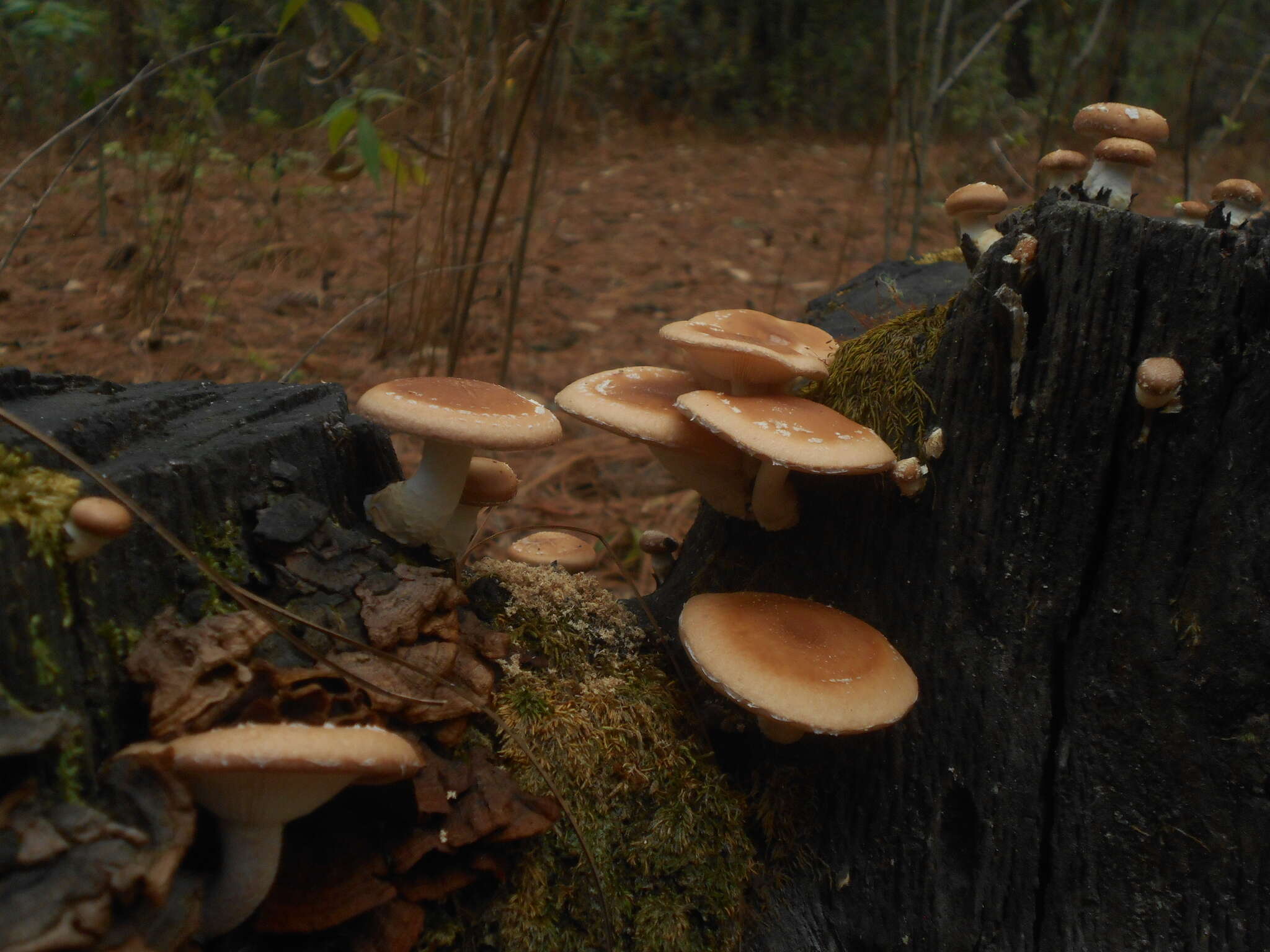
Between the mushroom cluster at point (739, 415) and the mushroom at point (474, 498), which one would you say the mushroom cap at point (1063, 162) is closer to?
the mushroom cluster at point (739, 415)

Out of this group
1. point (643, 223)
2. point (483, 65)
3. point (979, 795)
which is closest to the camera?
point (979, 795)

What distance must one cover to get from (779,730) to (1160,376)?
139 centimetres

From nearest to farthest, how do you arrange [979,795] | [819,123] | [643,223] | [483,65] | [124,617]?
[124,617] < [979,795] < [483,65] < [643,223] < [819,123]

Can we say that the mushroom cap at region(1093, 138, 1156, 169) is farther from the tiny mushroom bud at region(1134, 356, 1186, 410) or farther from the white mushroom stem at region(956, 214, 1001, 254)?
the tiny mushroom bud at region(1134, 356, 1186, 410)

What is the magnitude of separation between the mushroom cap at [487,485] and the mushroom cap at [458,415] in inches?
16.5

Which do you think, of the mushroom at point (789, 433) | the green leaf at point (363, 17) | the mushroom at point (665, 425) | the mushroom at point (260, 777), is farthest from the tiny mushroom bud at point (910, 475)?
the green leaf at point (363, 17)

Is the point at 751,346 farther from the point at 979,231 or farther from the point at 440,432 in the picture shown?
the point at 979,231

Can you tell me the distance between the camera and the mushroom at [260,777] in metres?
1.51

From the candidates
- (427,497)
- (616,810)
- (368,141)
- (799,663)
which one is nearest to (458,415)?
(427,497)

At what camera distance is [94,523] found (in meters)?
1.60

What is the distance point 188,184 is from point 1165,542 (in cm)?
607

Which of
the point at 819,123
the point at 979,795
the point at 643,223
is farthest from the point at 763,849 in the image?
the point at 819,123

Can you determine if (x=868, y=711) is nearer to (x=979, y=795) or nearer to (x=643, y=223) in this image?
(x=979, y=795)

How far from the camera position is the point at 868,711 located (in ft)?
7.04
